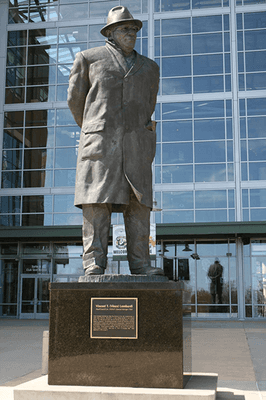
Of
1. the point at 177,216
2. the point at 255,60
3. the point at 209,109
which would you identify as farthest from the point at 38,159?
the point at 255,60

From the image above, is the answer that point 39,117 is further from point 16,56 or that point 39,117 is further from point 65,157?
point 16,56

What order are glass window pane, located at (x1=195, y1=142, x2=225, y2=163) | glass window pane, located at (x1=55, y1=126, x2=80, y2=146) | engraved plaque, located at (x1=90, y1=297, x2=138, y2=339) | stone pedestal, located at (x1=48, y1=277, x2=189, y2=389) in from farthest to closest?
glass window pane, located at (x1=55, y1=126, x2=80, y2=146) → glass window pane, located at (x1=195, y1=142, x2=225, y2=163) → engraved plaque, located at (x1=90, y1=297, x2=138, y2=339) → stone pedestal, located at (x1=48, y1=277, x2=189, y2=389)

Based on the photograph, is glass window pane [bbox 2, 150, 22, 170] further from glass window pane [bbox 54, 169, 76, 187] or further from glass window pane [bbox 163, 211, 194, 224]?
glass window pane [bbox 163, 211, 194, 224]

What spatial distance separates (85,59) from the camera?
5344 mm

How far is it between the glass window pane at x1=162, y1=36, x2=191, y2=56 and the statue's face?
21.5 metres

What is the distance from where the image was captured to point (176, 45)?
26047 millimetres

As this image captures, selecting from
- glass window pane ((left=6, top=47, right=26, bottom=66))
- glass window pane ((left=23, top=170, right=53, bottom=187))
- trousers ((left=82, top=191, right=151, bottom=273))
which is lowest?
trousers ((left=82, top=191, right=151, bottom=273))

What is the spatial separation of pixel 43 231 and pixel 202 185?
801cm

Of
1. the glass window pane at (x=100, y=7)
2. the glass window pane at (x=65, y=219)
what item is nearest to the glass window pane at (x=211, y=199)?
the glass window pane at (x=65, y=219)

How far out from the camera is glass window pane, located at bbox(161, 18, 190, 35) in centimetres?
2611

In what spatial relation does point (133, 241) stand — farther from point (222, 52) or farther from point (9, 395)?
point (222, 52)

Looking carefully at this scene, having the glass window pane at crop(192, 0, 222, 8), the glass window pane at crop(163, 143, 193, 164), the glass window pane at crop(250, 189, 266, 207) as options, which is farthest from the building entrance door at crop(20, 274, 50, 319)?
the glass window pane at crop(192, 0, 222, 8)

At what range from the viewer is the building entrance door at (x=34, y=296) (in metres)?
26.2

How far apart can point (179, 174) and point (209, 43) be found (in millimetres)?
6916
